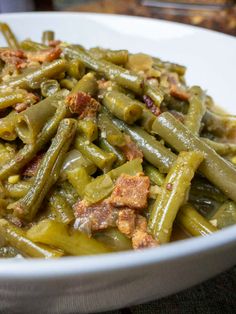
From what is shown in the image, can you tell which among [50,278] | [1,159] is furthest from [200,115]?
[50,278]

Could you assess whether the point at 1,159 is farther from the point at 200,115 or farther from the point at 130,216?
the point at 200,115

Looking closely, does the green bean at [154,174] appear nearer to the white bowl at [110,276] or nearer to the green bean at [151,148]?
the green bean at [151,148]

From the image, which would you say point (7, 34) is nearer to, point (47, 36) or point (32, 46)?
point (47, 36)

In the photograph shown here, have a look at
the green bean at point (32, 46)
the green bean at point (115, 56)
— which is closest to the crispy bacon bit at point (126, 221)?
the green bean at point (115, 56)

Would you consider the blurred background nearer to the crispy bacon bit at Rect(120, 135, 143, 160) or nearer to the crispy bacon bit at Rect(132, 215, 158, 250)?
the crispy bacon bit at Rect(120, 135, 143, 160)

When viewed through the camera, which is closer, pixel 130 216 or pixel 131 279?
pixel 131 279

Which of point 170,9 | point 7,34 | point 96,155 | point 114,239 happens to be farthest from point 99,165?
point 170,9
